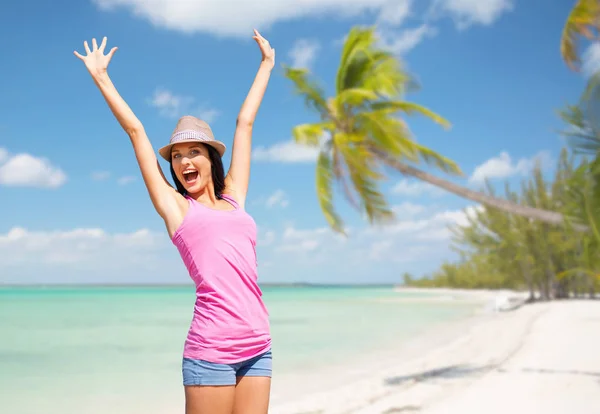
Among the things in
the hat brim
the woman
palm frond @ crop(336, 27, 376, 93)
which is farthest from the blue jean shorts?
palm frond @ crop(336, 27, 376, 93)

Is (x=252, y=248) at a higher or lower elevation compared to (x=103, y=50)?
lower

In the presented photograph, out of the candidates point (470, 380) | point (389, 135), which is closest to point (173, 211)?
point (470, 380)

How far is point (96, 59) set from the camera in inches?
81.7

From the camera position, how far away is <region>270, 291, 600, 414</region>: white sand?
5.53 m

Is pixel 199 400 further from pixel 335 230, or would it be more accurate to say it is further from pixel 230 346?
pixel 335 230

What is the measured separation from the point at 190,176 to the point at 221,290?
1.41 feet

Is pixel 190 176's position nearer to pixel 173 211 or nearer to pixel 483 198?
pixel 173 211

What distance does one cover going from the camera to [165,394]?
345 inches

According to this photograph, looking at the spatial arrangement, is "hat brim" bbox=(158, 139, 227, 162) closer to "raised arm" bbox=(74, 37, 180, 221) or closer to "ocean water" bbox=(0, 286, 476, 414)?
"raised arm" bbox=(74, 37, 180, 221)

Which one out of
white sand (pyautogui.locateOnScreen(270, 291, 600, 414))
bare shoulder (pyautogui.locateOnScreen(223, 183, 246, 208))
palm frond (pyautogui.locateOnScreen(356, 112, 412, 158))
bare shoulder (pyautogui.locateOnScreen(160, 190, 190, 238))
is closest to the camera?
bare shoulder (pyautogui.locateOnScreen(160, 190, 190, 238))

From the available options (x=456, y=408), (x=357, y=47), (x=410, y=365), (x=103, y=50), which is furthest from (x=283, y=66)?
(x=103, y=50)

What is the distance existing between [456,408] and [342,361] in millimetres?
6757

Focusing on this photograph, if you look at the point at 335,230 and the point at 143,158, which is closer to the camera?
the point at 143,158

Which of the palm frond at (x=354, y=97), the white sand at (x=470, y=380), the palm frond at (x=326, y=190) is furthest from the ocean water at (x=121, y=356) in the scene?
the palm frond at (x=354, y=97)
